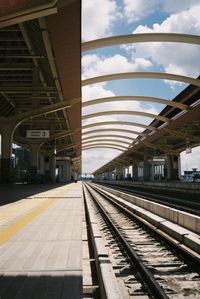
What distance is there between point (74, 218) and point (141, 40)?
1587 centimetres

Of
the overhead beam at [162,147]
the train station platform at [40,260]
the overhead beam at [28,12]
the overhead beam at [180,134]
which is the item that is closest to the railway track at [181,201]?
the train station platform at [40,260]

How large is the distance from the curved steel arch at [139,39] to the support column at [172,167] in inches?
1960

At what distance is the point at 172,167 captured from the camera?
7562 cm

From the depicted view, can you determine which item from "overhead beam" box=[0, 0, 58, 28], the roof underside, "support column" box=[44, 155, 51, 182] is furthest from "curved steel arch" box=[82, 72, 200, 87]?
"support column" box=[44, 155, 51, 182]

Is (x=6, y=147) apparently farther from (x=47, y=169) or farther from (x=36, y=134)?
(x=47, y=169)

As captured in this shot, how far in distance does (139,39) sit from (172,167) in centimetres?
5080

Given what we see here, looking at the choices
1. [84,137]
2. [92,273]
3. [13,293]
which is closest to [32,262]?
[92,273]

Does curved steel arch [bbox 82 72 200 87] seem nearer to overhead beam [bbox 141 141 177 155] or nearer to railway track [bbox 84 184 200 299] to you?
railway track [bbox 84 184 200 299]

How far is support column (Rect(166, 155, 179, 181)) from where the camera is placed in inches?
2950

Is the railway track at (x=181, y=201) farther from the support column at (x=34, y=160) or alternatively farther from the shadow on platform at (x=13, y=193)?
the support column at (x=34, y=160)

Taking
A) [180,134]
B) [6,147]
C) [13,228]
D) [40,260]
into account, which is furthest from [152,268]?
[180,134]

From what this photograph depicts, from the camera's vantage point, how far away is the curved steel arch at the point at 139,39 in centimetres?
2634

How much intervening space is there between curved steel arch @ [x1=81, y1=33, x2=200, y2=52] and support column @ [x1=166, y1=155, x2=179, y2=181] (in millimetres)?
49776

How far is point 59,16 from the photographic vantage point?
16.8 meters
